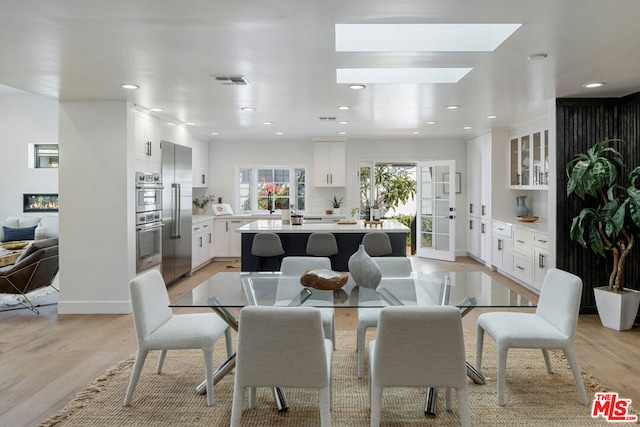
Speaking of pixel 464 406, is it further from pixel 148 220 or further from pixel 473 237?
pixel 473 237

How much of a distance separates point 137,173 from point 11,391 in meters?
2.69

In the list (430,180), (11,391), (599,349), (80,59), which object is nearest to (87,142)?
(80,59)

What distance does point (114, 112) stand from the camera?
194 inches

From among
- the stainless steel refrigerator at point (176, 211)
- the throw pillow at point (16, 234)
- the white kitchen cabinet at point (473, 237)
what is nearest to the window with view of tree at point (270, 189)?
the stainless steel refrigerator at point (176, 211)

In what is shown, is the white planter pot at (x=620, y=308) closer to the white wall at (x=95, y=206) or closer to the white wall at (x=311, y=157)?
the white wall at (x=311, y=157)

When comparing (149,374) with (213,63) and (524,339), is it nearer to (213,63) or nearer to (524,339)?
(213,63)

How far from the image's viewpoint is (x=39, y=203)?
9.08 meters

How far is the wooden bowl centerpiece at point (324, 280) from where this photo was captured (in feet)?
9.93

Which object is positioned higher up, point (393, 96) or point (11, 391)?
point (393, 96)

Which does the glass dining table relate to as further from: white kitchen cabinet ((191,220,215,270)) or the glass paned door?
the glass paned door

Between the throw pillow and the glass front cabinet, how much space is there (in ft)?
27.1

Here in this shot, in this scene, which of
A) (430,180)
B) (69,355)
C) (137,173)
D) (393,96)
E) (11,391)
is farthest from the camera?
(430,180)

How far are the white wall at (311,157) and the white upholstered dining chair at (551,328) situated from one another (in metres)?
6.13

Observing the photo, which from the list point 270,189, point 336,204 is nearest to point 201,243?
point 270,189
